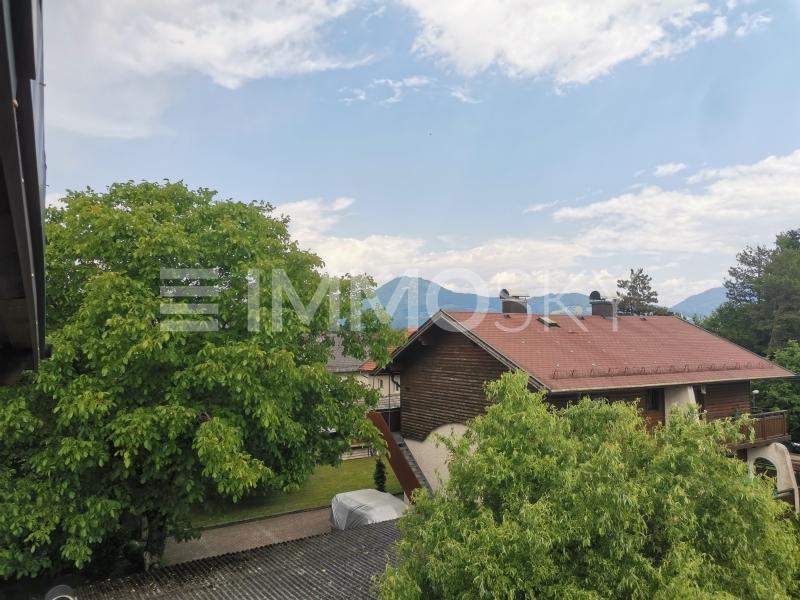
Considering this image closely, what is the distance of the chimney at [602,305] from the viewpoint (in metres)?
20.5

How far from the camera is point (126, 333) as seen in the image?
30.1ft

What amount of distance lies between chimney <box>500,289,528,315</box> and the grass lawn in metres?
8.01

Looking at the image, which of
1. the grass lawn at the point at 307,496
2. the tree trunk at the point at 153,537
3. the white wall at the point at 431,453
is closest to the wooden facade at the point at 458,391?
the white wall at the point at 431,453

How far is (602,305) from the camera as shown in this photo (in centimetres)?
2100

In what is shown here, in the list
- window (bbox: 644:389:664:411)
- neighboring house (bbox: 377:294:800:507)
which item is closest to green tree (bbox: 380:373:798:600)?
neighboring house (bbox: 377:294:800:507)

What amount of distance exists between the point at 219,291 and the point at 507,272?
19484 mm

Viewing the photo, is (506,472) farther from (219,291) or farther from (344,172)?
(344,172)

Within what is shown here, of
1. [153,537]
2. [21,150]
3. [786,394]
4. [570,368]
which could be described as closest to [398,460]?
[570,368]

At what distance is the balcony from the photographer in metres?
17.8

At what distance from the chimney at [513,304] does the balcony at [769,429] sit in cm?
804

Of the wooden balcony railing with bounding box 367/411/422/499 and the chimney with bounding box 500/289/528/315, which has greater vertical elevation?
the chimney with bounding box 500/289/528/315

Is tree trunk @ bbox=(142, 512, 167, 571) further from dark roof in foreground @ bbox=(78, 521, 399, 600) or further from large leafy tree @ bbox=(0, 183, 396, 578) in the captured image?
dark roof in foreground @ bbox=(78, 521, 399, 600)

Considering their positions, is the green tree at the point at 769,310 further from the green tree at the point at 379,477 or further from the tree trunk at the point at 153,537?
the tree trunk at the point at 153,537

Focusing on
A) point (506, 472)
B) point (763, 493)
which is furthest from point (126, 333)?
point (763, 493)
